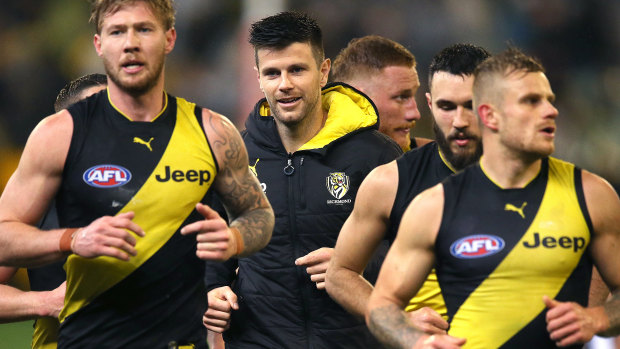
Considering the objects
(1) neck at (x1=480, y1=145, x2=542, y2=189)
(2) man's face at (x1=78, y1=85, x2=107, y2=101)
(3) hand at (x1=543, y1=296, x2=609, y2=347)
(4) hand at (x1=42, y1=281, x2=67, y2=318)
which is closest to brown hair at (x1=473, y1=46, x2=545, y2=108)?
(1) neck at (x1=480, y1=145, x2=542, y2=189)

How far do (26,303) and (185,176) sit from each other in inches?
37.6

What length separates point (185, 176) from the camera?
438 centimetres

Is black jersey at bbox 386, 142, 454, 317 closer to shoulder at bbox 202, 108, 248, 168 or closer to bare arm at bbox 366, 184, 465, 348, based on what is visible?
bare arm at bbox 366, 184, 465, 348

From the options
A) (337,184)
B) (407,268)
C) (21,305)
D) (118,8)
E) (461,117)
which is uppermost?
(118,8)

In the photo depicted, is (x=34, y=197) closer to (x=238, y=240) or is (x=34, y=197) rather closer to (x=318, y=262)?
(x=238, y=240)

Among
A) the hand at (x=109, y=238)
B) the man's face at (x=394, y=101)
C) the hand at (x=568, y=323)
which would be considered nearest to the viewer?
the hand at (x=568, y=323)

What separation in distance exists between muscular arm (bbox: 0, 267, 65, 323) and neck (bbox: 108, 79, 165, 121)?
0.82m

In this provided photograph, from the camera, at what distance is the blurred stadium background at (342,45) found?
9688 millimetres

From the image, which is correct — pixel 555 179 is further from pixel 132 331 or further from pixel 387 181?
pixel 132 331

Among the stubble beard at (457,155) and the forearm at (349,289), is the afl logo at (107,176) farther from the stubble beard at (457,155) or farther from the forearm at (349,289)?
the stubble beard at (457,155)

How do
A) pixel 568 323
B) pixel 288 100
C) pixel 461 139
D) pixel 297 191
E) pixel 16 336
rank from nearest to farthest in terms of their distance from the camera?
pixel 568 323
pixel 461 139
pixel 297 191
pixel 288 100
pixel 16 336

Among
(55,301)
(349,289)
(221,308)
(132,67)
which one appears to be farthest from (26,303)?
(349,289)

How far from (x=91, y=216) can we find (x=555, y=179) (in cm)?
185

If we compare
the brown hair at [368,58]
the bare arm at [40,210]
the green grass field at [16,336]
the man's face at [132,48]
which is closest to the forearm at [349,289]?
the bare arm at [40,210]
